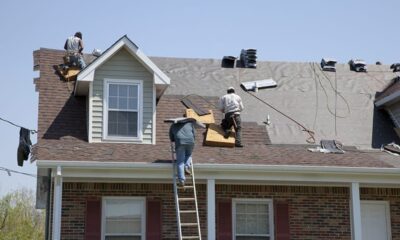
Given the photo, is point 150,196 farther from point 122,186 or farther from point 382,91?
point 382,91

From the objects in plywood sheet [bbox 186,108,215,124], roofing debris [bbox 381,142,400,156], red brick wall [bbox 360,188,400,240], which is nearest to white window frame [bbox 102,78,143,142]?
plywood sheet [bbox 186,108,215,124]

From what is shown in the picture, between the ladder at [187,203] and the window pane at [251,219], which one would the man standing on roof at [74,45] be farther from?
the window pane at [251,219]

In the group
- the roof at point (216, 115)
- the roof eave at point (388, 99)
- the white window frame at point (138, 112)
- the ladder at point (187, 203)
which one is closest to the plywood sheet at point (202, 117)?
the roof at point (216, 115)

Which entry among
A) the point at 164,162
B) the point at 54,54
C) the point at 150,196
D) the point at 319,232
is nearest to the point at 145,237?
the point at 150,196

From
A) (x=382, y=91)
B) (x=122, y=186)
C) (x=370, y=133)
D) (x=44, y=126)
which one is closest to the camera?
(x=122, y=186)

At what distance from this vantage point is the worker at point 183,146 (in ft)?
41.6

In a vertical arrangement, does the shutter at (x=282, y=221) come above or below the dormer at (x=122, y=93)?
below

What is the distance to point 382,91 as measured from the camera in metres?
18.5

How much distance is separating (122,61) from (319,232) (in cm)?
600

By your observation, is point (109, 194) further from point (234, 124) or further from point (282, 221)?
point (282, 221)

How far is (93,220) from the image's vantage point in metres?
13.6

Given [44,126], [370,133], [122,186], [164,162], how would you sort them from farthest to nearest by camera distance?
[370,133] → [44,126] → [122,186] → [164,162]

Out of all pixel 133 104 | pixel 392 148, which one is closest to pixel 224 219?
pixel 133 104

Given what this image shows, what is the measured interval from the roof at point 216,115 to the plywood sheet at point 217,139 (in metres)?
0.20
